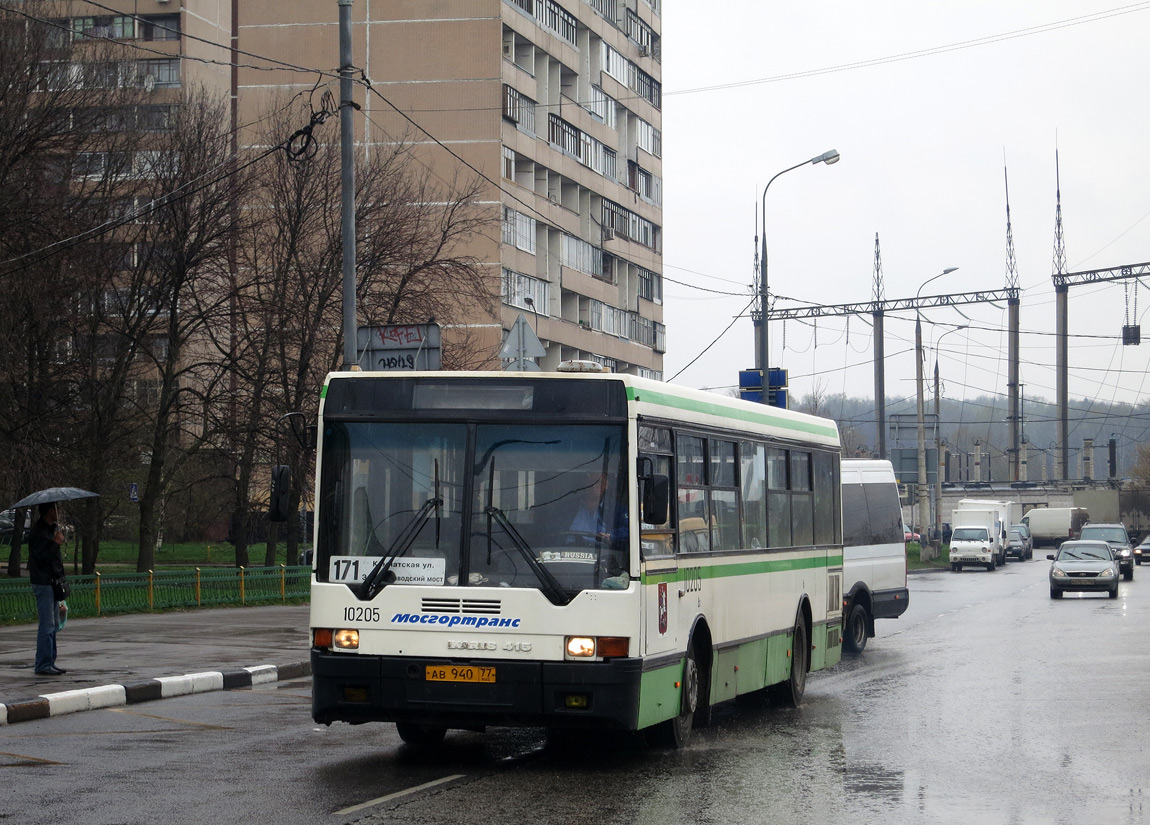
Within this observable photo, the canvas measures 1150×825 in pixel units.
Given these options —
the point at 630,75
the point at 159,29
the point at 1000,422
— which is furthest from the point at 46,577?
the point at 1000,422

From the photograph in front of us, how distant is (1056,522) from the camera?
96812 mm

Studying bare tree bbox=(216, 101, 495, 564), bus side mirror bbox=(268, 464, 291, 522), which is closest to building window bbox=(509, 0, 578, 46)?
bare tree bbox=(216, 101, 495, 564)

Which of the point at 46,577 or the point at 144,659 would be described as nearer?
the point at 46,577

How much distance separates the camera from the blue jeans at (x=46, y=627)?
15211mm

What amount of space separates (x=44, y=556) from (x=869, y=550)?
435 inches

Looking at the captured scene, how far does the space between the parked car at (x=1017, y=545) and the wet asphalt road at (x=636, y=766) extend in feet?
209

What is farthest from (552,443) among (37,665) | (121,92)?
(121,92)

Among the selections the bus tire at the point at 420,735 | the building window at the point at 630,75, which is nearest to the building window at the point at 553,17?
the building window at the point at 630,75

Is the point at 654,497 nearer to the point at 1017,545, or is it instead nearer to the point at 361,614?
the point at 361,614

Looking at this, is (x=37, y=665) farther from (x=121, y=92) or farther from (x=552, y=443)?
(x=121, y=92)

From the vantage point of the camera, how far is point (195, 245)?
32469mm

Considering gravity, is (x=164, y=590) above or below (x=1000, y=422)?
below

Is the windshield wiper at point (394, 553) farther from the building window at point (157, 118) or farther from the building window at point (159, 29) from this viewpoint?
the building window at point (159, 29)

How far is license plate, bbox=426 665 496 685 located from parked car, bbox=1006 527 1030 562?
69.9 meters
